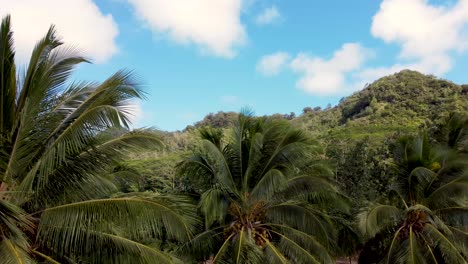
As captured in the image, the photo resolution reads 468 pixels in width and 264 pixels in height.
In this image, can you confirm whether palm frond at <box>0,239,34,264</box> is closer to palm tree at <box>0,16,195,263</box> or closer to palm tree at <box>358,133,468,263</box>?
palm tree at <box>0,16,195,263</box>

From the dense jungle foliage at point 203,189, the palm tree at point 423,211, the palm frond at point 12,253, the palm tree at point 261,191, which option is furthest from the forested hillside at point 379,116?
the palm frond at point 12,253

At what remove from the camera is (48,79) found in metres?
8.14

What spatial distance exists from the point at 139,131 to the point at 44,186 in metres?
1.86

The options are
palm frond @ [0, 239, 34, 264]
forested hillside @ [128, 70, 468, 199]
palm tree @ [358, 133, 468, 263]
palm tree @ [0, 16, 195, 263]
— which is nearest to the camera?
palm frond @ [0, 239, 34, 264]

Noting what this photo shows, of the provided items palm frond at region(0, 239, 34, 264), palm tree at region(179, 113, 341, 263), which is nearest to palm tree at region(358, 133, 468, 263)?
palm tree at region(179, 113, 341, 263)

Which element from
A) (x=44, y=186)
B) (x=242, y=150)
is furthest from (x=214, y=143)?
(x=44, y=186)

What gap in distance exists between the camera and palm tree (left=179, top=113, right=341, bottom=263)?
13523mm

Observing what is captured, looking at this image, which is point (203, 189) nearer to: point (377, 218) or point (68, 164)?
point (377, 218)

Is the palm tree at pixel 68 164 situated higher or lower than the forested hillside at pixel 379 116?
lower

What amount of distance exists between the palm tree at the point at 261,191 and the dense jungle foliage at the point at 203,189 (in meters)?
0.04

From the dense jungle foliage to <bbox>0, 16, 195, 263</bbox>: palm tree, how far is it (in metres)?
0.02

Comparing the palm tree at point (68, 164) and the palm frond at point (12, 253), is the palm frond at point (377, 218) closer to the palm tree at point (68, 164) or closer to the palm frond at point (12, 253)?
the palm tree at point (68, 164)

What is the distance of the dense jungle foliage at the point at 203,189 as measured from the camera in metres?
7.71

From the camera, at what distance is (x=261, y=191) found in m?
13.4
